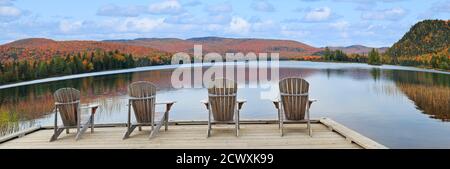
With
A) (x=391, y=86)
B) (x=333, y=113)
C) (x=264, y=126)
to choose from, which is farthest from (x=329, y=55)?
(x=264, y=126)

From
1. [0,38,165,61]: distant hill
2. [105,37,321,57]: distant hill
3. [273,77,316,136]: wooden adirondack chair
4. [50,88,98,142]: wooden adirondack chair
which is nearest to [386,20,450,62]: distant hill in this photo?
[105,37,321,57]: distant hill

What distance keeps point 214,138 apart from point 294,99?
4.47ft

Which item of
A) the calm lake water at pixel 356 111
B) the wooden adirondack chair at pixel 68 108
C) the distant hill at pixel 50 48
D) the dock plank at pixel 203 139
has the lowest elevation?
the calm lake water at pixel 356 111

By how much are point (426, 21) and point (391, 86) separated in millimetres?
22773

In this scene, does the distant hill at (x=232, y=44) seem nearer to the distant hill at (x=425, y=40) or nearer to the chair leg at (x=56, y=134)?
the distant hill at (x=425, y=40)

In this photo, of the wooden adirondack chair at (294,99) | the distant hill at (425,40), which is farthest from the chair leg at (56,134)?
the distant hill at (425,40)

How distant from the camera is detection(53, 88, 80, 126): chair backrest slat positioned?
6234mm

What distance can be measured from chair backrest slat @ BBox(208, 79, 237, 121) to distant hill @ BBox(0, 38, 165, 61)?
3169cm

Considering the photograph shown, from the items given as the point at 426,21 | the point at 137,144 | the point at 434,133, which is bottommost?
the point at 434,133

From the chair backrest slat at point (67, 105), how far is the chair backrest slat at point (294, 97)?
3.17m

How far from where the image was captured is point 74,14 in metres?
61.6

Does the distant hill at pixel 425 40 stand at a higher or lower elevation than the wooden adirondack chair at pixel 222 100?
higher

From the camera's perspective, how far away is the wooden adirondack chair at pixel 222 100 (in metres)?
6.17
